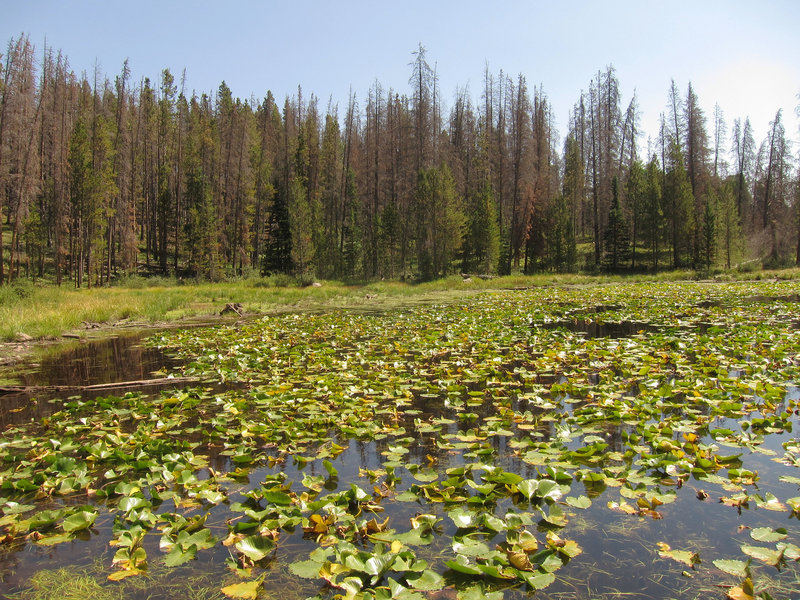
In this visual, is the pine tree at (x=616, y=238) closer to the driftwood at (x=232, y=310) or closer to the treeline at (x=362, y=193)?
the treeline at (x=362, y=193)

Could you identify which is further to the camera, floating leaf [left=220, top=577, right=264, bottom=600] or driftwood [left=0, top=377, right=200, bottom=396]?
driftwood [left=0, top=377, right=200, bottom=396]

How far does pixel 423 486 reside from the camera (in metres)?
3.51

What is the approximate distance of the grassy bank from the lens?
1401 cm

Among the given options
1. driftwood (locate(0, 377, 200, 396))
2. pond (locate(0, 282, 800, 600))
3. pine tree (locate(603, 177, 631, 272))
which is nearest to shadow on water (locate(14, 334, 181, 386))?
driftwood (locate(0, 377, 200, 396))

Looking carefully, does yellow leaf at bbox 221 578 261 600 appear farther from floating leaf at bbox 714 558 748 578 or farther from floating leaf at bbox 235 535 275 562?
floating leaf at bbox 714 558 748 578

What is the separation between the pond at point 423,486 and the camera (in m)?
2.56

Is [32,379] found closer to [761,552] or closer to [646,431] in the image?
[646,431]

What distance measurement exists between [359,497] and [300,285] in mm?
30291

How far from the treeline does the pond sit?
29331mm

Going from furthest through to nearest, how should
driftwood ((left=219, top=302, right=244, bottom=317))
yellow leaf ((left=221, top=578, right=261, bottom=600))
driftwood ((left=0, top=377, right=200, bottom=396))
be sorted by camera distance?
driftwood ((left=219, top=302, right=244, bottom=317)), driftwood ((left=0, top=377, right=200, bottom=396)), yellow leaf ((left=221, top=578, right=261, bottom=600))

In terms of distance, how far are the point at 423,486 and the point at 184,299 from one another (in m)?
20.1

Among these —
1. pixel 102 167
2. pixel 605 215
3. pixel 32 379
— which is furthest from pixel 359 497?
pixel 605 215

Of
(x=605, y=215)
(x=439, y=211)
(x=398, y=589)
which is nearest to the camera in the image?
(x=398, y=589)

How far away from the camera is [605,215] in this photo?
4653cm
